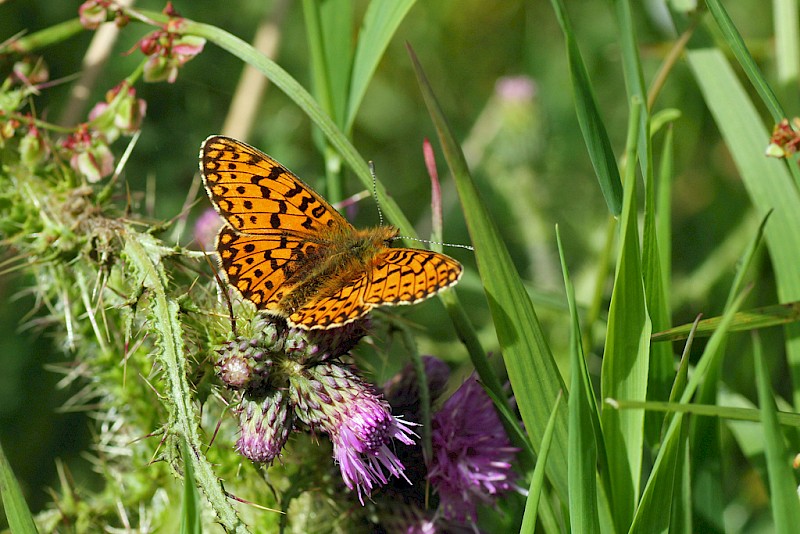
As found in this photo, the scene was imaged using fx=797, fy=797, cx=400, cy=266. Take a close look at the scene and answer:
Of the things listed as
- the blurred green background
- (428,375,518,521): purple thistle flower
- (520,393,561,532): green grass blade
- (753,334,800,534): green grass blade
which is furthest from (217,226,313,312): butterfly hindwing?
the blurred green background

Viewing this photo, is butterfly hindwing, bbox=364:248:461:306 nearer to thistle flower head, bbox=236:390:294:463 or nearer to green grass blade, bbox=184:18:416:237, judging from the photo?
green grass blade, bbox=184:18:416:237

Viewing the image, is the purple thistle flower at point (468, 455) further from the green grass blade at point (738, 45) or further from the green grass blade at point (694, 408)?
the green grass blade at point (738, 45)

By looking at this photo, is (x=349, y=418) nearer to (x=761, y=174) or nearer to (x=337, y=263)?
(x=337, y=263)

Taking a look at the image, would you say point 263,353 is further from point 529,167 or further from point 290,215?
point 529,167

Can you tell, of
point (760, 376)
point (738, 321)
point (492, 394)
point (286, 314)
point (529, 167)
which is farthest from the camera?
point (529, 167)

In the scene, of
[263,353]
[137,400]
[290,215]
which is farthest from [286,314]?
[137,400]

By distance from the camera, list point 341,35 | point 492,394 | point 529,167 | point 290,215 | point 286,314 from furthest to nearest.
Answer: point 529,167 < point 341,35 < point 290,215 < point 286,314 < point 492,394
